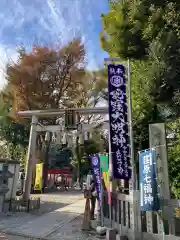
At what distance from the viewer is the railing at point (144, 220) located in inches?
203

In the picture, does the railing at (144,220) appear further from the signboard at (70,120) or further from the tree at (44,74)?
the tree at (44,74)

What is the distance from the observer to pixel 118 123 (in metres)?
6.73

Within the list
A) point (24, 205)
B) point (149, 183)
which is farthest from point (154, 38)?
point (24, 205)

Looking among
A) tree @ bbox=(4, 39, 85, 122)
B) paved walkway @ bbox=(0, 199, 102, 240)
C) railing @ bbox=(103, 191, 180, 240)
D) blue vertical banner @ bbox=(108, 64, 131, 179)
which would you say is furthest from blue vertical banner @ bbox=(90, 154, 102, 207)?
tree @ bbox=(4, 39, 85, 122)

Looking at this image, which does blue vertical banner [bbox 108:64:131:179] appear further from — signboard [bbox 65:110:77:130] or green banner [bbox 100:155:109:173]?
signboard [bbox 65:110:77:130]

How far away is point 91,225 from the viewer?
7.34m

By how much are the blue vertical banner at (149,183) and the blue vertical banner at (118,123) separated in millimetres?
928

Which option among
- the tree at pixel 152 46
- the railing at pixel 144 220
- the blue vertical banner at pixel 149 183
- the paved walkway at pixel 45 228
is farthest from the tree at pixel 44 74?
the blue vertical banner at pixel 149 183

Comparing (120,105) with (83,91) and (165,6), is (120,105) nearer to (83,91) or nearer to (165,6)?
(165,6)

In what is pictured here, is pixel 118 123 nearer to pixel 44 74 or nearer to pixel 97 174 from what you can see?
pixel 97 174

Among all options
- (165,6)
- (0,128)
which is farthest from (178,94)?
(0,128)

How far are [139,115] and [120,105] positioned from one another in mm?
3713

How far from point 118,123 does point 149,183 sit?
6.91ft

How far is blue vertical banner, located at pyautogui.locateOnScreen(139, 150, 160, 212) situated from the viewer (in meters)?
4.93
